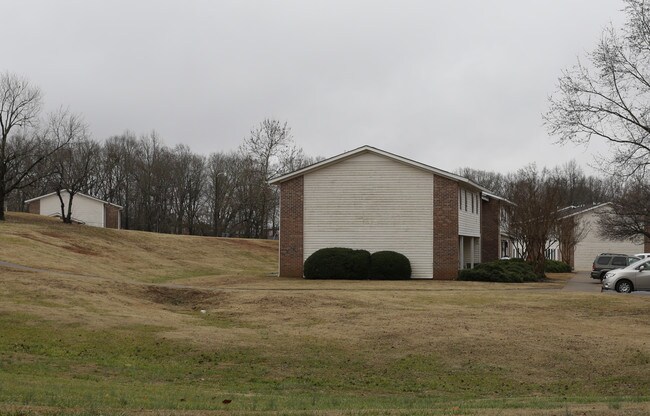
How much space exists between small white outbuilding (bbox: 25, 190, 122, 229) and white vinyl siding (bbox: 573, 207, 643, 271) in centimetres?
4287

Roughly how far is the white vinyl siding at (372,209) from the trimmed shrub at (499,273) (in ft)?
6.81

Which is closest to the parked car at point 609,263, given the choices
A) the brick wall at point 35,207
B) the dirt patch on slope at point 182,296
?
the dirt patch on slope at point 182,296

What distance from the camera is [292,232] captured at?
3994cm

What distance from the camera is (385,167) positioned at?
39.4 m

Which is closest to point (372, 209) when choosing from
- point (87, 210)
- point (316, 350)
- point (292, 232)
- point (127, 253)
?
point (292, 232)

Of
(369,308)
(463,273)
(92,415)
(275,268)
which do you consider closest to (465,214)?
(463,273)

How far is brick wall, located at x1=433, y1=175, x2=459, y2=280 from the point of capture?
38.7 m

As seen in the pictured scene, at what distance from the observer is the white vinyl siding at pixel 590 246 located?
66.5 meters

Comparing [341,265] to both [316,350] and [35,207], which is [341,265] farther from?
[35,207]

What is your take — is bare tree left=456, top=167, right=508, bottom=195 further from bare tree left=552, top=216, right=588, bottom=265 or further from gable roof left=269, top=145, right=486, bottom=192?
gable roof left=269, top=145, right=486, bottom=192

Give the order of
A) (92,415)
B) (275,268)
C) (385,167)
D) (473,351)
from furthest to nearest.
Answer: (275,268) → (385,167) → (473,351) → (92,415)

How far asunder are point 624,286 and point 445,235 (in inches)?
390

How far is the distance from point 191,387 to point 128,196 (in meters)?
81.7

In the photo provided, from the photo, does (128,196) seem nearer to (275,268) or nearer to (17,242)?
(275,268)
